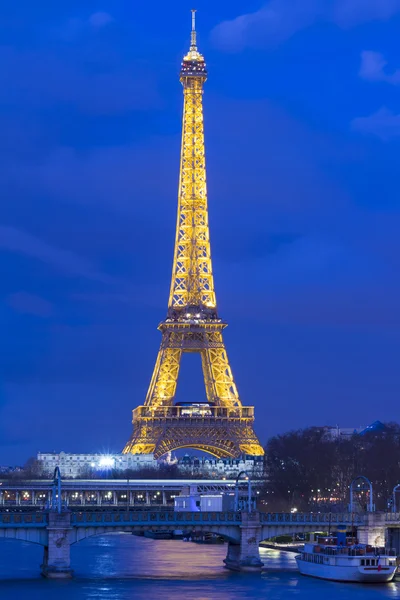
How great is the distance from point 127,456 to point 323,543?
287ft

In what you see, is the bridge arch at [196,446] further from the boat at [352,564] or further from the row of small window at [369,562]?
the row of small window at [369,562]

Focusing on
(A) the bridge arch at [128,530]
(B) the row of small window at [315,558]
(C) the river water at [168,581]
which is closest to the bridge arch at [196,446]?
(C) the river water at [168,581]

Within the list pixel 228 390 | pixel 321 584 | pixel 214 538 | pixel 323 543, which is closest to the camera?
pixel 321 584

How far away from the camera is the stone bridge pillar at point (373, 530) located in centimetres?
9425

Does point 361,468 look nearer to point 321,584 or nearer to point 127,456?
point 127,456

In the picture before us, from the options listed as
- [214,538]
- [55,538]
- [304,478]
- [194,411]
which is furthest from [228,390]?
[55,538]

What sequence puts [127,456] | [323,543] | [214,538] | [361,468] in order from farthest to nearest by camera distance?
[127,456] → [361,468] → [214,538] → [323,543]

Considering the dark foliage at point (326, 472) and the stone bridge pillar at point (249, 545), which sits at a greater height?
the dark foliage at point (326, 472)

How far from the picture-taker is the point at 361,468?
145 meters

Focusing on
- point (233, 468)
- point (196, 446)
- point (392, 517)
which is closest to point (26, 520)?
point (392, 517)

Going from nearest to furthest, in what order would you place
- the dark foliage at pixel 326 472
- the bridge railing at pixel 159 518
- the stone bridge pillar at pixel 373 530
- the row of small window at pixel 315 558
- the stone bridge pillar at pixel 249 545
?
the row of small window at pixel 315 558
the bridge railing at pixel 159 518
the stone bridge pillar at pixel 249 545
the stone bridge pillar at pixel 373 530
the dark foliage at pixel 326 472

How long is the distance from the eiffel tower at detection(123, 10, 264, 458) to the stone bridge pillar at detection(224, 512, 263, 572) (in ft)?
209

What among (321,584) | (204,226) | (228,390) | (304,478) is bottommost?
(321,584)

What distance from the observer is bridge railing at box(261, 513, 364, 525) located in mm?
94250
